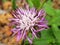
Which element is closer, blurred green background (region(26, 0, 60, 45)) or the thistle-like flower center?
the thistle-like flower center

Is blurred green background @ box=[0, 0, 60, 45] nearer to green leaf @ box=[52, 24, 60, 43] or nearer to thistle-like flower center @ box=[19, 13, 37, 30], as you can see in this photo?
green leaf @ box=[52, 24, 60, 43]

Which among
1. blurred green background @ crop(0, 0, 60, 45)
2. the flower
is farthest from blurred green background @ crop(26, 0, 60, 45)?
the flower

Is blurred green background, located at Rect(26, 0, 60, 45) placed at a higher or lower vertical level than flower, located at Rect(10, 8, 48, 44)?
lower

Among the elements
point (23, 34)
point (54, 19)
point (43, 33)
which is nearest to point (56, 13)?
point (54, 19)

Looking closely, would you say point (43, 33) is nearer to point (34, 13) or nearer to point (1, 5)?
point (34, 13)

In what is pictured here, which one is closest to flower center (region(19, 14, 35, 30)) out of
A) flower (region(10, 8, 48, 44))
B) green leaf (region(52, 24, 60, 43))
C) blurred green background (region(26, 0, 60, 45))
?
flower (region(10, 8, 48, 44))

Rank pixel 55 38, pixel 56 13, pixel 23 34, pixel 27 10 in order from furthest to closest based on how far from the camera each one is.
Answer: pixel 56 13
pixel 55 38
pixel 27 10
pixel 23 34

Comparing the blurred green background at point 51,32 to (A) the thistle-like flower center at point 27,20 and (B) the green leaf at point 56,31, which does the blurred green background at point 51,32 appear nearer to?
(B) the green leaf at point 56,31

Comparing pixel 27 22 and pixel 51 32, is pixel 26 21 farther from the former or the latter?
pixel 51 32
